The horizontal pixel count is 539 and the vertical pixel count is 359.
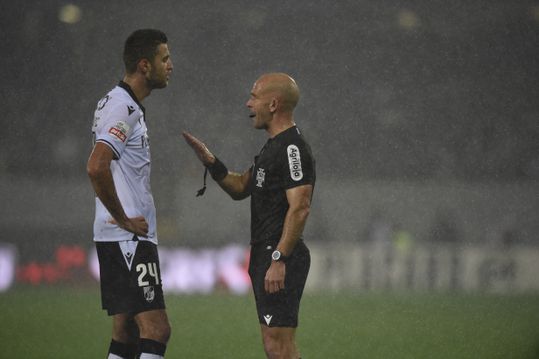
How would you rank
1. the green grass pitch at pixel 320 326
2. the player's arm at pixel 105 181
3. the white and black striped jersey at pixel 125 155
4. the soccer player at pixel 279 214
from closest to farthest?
the player's arm at pixel 105 181
the white and black striped jersey at pixel 125 155
the soccer player at pixel 279 214
the green grass pitch at pixel 320 326

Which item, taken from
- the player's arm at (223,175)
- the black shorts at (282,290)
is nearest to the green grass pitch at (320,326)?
the player's arm at (223,175)

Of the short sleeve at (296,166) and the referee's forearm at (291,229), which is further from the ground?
the short sleeve at (296,166)

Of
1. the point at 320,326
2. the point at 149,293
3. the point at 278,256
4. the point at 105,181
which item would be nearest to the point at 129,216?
the point at 105,181

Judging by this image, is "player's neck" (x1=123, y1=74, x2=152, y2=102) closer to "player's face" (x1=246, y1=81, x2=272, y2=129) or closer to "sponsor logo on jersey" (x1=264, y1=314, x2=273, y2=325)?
"player's face" (x1=246, y1=81, x2=272, y2=129)

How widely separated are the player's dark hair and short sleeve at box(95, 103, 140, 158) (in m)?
0.29

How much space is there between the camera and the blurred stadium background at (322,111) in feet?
77.7

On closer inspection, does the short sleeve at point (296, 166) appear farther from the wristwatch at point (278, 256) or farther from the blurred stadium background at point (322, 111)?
the blurred stadium background at point (322, 111)

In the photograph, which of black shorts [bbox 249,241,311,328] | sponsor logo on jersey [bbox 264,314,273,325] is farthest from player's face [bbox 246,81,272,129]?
sponsor logo on jersey [bbox 264,314,273,325]

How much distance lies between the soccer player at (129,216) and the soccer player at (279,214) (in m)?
0.58

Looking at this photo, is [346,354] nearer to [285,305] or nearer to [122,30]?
[285,305]

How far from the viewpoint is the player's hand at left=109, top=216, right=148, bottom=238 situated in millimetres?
4625

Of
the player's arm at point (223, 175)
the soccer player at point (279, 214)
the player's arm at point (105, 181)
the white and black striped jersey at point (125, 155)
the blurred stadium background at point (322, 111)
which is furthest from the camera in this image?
the blurred stadium background at point (322, 111)

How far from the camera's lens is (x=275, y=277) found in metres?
4.68

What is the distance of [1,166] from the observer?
23.5 m
